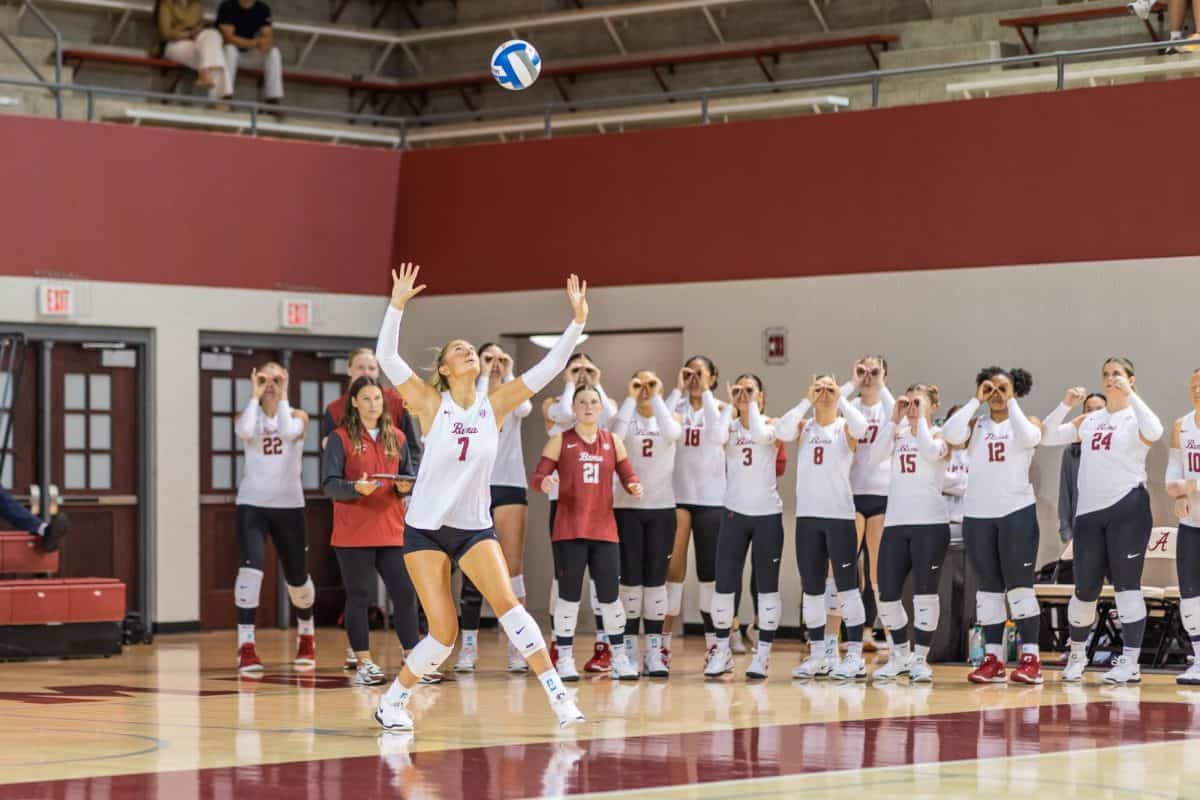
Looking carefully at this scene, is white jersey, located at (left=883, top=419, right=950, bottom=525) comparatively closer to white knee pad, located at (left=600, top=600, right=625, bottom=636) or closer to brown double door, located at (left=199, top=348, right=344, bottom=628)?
white knee pad, located at (left=600, top=600, right=625, bottom=636)

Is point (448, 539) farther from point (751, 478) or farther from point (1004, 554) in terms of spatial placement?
point (1004, 554)

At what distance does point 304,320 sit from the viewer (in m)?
16.1

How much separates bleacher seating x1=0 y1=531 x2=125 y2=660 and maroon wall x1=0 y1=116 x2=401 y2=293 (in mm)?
2448

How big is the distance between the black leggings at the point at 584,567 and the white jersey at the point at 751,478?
2.76 feet

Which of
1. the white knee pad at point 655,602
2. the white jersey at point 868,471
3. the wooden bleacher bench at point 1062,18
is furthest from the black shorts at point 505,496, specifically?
the wooden bleacher bench at point 1062,18

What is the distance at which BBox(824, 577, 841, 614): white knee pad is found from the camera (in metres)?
12.4

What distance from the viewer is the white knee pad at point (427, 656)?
8.59 meters

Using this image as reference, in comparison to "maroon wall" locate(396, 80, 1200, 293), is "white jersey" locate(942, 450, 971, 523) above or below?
below

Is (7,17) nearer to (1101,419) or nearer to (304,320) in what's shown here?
(304,320)

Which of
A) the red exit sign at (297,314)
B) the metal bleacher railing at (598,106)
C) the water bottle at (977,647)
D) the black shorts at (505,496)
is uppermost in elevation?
the metal bleacher railing at (598,106)

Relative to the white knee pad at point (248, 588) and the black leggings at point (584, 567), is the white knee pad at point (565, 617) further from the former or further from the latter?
the white knee pad at point (248, 588)

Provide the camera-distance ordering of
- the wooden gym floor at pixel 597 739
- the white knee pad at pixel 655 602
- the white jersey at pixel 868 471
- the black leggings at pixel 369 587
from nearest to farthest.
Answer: the wooden gym floor at pixel 597 739, the black leggings at pixel 369 587, the white knee pad at pixel 655 602, the white jersey at pixel 868 471

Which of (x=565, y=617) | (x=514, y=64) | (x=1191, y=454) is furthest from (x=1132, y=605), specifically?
(x=514, y=64)

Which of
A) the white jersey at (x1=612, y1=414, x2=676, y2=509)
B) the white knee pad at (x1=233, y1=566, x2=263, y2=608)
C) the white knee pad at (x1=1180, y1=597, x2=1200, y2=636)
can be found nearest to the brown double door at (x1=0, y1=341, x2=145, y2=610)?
the white knee pad at (x1=233, y1=566, x2=263, y2=608)
